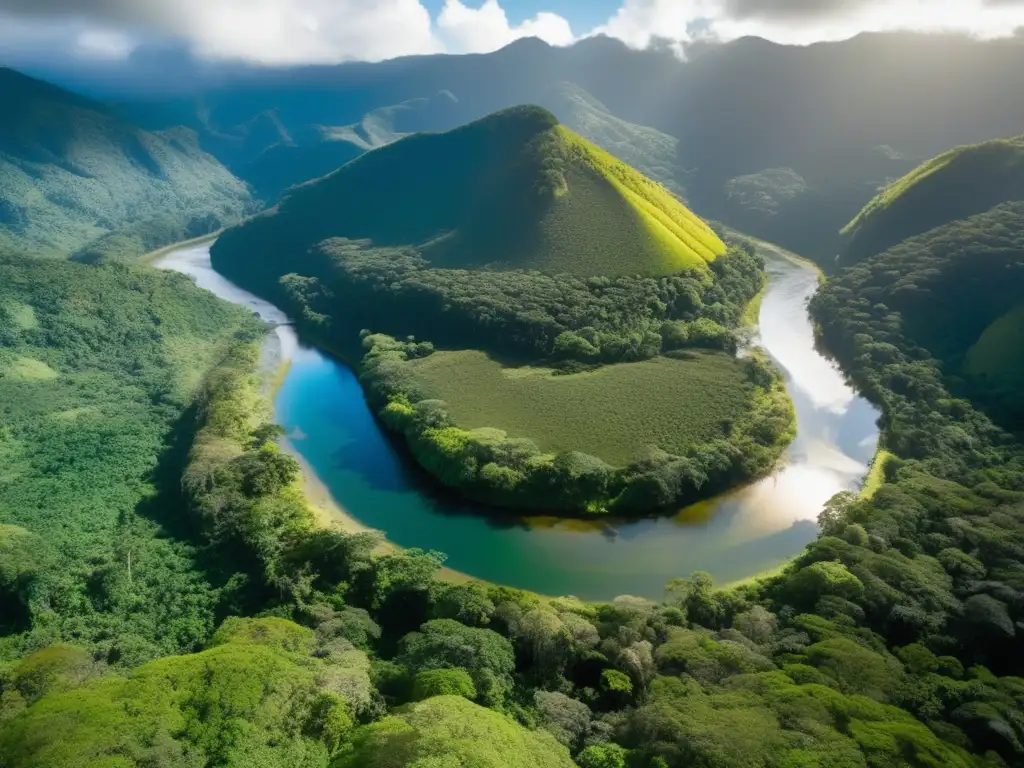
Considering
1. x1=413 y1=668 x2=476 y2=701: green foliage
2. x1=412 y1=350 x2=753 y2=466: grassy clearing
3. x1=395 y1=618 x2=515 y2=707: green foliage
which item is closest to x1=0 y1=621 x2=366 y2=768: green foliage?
x1=413 y1=668 x2=476 y2=701: green foliage

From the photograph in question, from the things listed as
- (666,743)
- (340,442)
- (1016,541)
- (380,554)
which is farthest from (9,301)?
(1016,541)

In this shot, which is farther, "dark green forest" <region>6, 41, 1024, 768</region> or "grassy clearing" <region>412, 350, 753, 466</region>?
"grassy clearing" <region>412, 350, 753, 466</region>

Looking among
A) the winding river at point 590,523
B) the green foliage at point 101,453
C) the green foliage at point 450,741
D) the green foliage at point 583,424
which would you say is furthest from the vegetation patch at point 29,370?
the green foliage at point 450,741

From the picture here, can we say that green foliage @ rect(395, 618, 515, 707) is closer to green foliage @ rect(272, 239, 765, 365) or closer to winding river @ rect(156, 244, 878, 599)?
winding river @ rect(156, 244, 878, 599)

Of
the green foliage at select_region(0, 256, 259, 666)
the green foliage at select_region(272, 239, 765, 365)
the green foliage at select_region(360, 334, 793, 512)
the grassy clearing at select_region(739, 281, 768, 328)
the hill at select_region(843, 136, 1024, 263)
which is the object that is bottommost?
the green foliage at select_region(0, 256, 259, 666)

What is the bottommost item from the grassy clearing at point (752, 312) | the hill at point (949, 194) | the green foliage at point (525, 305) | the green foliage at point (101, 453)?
the green foliage at point (101, 453)

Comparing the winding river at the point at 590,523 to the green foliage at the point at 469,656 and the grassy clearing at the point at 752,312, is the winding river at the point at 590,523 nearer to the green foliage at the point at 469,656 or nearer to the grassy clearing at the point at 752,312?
the green foliage at the point at 469,656
